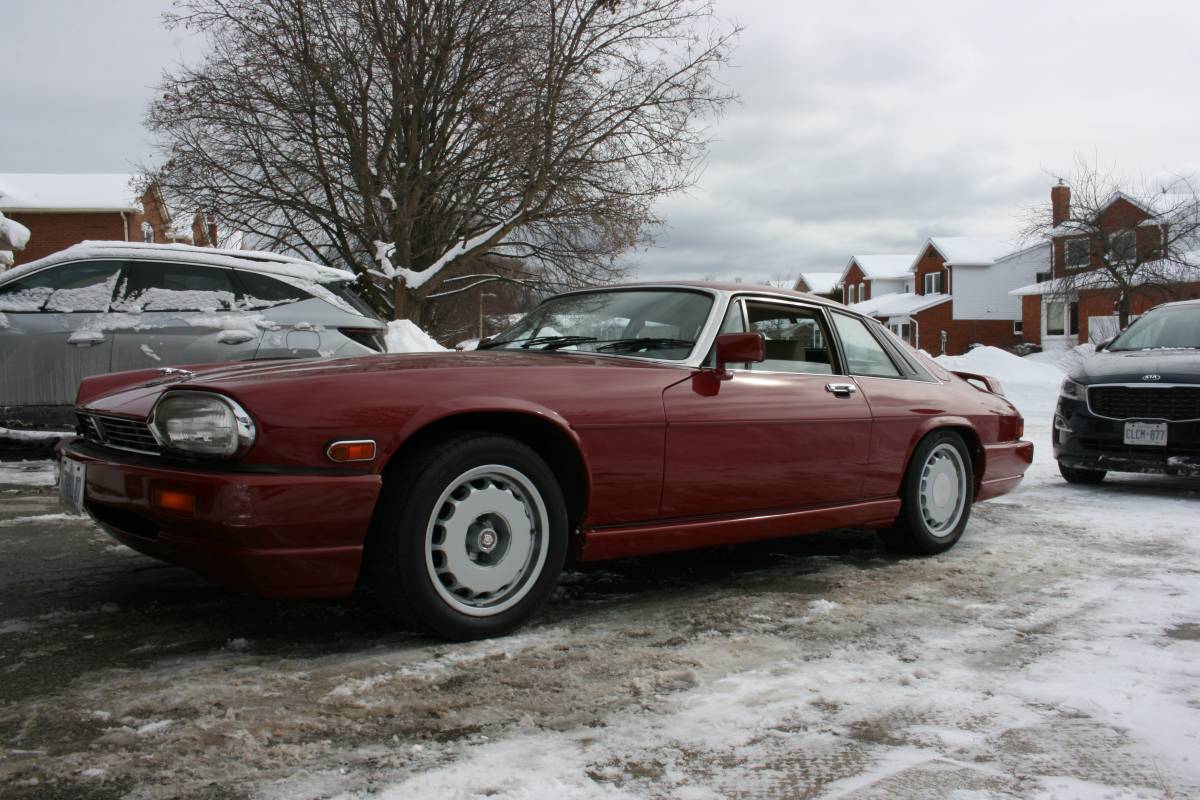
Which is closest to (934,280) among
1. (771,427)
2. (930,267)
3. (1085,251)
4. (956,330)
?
(930,267)

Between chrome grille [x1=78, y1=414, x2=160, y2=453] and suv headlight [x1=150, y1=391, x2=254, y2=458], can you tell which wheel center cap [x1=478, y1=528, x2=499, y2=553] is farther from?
chrome grille [x1=78, y1=414, x2=160, y2=453]

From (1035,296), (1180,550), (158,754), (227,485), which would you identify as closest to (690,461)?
(227,485)

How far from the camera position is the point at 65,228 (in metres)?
34.1

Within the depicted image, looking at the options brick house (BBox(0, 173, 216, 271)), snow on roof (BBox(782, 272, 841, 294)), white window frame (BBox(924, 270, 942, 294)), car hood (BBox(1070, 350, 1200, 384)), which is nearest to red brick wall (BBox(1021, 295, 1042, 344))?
white window frame (BBox(924, 270, 942, 294))

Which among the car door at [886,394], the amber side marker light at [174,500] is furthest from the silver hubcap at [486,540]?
the car door at [886,394]

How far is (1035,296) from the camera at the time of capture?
1636 inches

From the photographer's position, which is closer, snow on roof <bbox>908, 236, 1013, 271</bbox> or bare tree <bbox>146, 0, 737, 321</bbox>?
bare tree <bbox>146, 0, 737, 321</bbox>

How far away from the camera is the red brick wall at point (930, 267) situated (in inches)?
1914

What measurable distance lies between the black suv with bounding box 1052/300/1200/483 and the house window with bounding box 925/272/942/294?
44247 millimetres

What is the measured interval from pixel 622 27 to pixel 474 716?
18626 millimetres

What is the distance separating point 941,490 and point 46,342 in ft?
19.2

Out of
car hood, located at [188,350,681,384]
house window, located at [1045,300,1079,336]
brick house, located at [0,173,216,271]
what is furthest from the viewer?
house window, located at [1045,300,1079,336]

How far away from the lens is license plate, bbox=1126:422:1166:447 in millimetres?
6730

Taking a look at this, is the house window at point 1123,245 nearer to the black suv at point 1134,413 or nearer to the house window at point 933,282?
the house window at point 933,282
